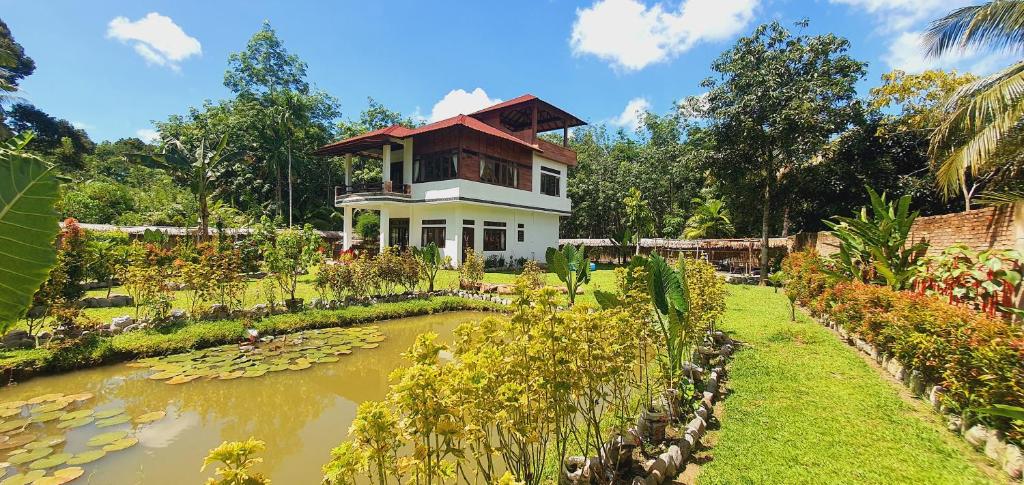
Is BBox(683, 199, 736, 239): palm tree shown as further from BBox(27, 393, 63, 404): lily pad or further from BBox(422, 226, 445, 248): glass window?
BBox(27, 393, 63, 404): lily pad


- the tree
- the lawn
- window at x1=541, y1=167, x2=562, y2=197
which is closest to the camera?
the lawn

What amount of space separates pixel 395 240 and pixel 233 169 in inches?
602

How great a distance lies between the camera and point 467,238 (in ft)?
57.9

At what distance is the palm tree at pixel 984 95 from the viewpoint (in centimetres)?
531

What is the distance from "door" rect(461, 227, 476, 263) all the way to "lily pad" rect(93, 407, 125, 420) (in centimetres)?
1322

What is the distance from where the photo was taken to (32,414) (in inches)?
166

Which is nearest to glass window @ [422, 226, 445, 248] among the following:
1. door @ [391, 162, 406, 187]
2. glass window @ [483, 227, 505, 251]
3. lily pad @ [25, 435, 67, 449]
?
glass window @ [483, 227, 505, 251]

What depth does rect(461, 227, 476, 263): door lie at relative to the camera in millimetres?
17438

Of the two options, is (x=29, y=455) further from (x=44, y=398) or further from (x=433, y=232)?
(x=433, y=232)

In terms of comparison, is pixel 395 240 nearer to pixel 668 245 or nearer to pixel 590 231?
pixel 668 245

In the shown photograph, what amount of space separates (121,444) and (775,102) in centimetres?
1661

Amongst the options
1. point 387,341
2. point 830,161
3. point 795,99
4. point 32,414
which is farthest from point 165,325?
point 830,161

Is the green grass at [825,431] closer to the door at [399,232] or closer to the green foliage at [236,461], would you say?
the green foliage at [236,461]

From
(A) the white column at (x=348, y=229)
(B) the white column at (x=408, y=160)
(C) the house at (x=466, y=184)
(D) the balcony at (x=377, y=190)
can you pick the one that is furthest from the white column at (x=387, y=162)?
(A) the white column at (x=348, y=229)
